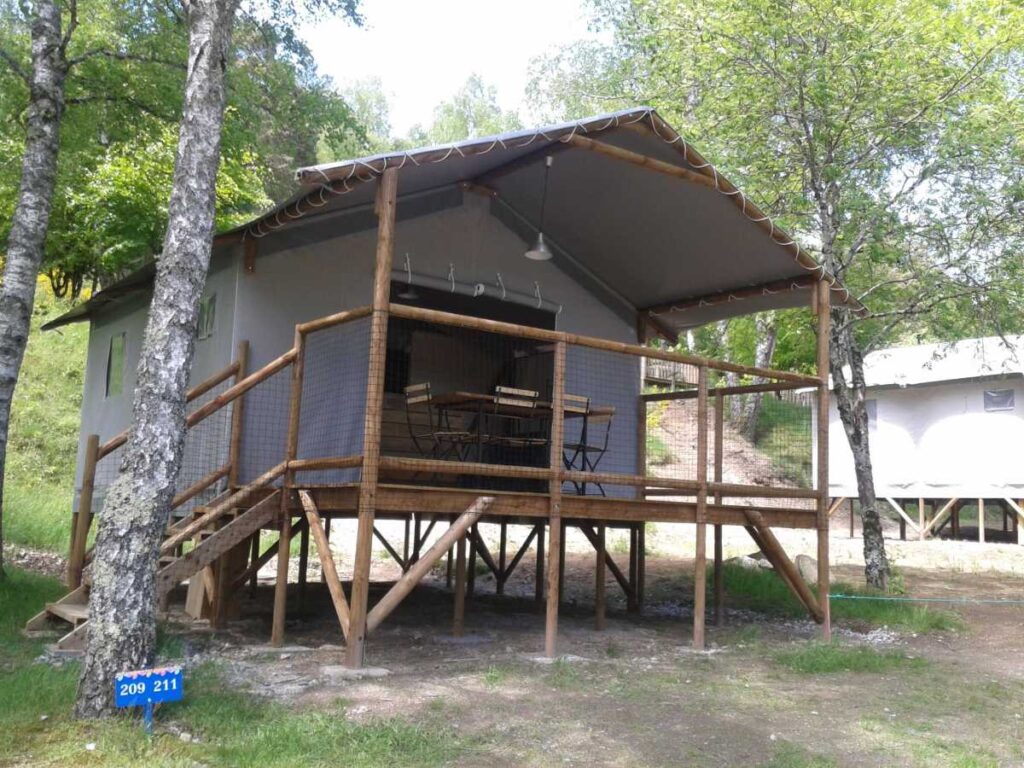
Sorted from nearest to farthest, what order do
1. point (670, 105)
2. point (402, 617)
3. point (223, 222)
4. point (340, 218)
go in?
point (340, 218) → point (402, 617) → point (670, 105) → point (223, 222)

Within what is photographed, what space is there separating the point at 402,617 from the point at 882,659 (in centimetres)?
461

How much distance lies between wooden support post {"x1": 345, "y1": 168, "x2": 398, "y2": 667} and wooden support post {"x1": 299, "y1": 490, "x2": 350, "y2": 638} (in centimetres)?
8

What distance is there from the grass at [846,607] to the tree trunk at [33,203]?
327 inches

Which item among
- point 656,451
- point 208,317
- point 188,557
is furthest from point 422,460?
A: point 656,451

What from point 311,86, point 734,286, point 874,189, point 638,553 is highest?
point 311,86

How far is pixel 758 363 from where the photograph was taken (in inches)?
961

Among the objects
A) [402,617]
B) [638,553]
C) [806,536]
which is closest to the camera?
[402,617]

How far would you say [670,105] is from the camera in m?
13.9

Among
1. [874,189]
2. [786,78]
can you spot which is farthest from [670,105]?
[874,189]

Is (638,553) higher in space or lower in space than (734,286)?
lower

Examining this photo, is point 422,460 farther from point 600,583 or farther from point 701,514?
point 600,583

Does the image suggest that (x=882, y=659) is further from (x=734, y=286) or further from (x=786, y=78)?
(x=786, y=78)

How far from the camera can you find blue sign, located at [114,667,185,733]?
4750 mm

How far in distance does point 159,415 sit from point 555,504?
3.38 meters
